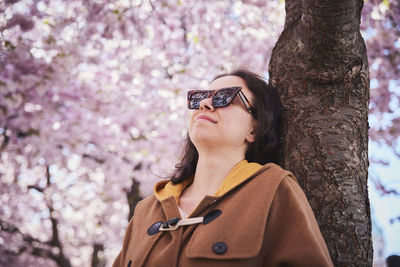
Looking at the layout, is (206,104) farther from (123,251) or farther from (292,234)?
(123,251)

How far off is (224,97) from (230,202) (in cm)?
58

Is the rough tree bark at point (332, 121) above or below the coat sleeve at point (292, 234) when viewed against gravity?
above

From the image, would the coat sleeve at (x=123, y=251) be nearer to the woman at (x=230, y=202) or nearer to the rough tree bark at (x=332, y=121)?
the woman at (x=230, y=202)

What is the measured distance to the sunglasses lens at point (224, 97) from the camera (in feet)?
6.01

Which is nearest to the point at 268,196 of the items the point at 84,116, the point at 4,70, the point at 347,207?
the point at 347,207

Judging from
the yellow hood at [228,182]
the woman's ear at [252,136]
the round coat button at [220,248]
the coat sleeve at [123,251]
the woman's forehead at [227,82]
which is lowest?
the coat sleeve at [123,251]

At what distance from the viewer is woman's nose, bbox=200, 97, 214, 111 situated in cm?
185

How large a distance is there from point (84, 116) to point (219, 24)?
294cm

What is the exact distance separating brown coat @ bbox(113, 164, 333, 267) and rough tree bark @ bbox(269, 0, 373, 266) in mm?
225

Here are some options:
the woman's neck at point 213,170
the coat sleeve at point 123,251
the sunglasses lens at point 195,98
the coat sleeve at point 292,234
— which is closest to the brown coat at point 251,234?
the coat sleeve at point 292,234

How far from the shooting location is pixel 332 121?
175 centimetres

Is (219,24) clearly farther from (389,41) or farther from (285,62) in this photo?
(285,62)

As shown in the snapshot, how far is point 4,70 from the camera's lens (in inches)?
167

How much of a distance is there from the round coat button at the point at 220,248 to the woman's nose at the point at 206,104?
717mm
